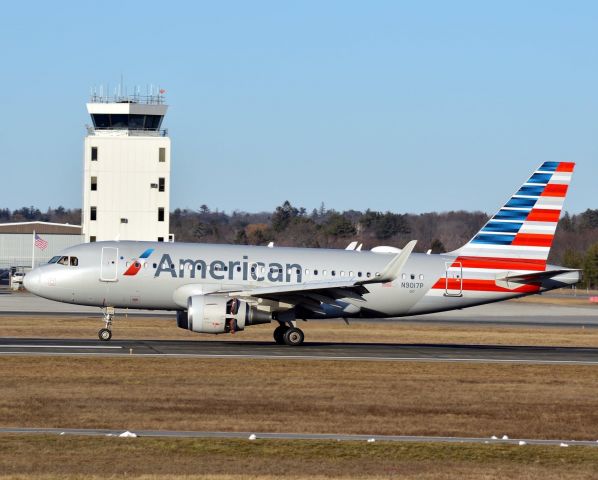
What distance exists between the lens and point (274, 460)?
18406 millimetres

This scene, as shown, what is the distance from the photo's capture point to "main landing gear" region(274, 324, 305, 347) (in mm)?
39469

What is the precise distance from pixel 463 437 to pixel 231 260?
1962 cm

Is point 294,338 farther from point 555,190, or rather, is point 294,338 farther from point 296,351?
point 555,190

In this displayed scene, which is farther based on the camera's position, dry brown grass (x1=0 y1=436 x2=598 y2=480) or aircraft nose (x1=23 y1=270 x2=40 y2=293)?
aircraft nose (x1=23 y1=270 x2=40 y2=293)

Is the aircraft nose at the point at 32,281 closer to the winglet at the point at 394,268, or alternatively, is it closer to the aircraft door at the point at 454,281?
the winglet at the point at 394,268

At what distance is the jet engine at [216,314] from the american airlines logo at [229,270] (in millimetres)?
2070

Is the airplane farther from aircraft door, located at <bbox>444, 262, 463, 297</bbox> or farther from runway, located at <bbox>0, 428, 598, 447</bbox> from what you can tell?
runway, located at <bbox>0, 428, 598, 447</bbox>

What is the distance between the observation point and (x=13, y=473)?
16.7 metres

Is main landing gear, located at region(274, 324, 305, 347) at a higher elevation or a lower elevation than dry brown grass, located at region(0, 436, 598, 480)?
higher

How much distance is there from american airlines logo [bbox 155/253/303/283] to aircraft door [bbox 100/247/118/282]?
1.51m

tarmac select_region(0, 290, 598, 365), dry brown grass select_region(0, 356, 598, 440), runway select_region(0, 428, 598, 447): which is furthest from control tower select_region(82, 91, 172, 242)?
runway select_region(0, 428, 598, 447)

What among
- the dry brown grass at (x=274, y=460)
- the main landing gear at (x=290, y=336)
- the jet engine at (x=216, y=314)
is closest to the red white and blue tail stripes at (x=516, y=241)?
the main landing gear at (x=290, y=336)

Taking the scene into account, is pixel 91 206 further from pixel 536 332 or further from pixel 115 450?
pixel 115 450

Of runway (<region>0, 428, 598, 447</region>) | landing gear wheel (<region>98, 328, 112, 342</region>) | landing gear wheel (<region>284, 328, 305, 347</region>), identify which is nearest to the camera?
runway (<region>0, 428, 598, 447</region>)
